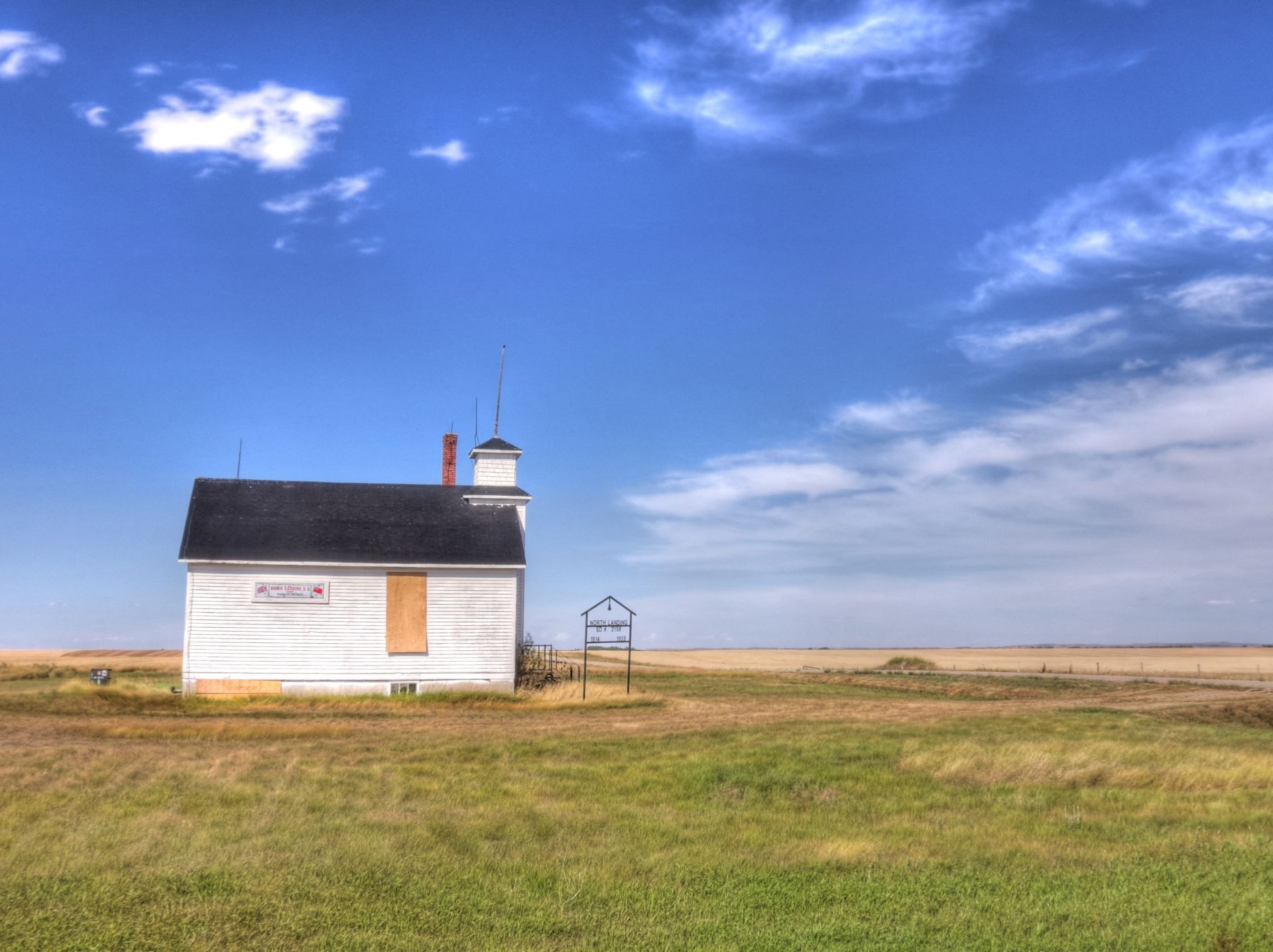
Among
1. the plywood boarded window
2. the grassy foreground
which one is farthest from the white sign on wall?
the grassy foreground

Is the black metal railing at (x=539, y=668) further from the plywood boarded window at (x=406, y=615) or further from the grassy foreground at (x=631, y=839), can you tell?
the grassy foreground at (x=631, y=839)

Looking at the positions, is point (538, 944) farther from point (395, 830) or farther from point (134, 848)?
point (134, 848)

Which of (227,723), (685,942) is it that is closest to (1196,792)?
(685,942)

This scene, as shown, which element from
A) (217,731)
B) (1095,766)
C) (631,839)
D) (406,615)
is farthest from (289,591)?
(1095,766)

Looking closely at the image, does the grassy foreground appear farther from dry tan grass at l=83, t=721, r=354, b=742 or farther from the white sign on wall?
the white sign on wall

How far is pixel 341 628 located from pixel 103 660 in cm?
5448

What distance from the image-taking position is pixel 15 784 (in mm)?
16266

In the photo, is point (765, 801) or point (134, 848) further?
point (765, 801)

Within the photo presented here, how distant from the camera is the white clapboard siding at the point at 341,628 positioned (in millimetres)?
35625

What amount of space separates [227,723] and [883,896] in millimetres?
21058

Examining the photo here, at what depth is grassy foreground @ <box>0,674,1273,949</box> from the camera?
9.26m

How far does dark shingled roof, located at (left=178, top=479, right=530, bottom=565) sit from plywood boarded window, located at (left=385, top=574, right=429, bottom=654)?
76 centimetres

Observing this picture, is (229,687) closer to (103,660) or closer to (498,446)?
(498,446)

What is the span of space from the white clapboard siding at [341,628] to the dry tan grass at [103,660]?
26520 mm
